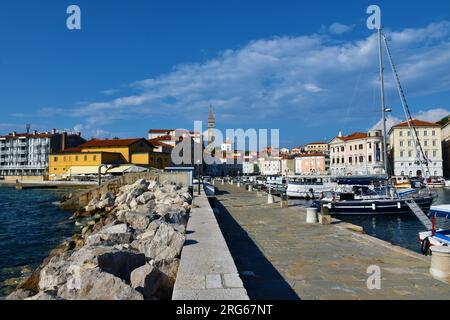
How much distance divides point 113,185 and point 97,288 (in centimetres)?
3283

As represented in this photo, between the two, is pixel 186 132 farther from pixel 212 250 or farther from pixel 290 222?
pixel 212 250

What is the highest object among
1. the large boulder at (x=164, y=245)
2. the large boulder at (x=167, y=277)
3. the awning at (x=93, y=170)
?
the awning at (x=93, y=170)

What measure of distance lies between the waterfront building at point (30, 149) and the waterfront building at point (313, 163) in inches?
2743

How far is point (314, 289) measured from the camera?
582 centimetres

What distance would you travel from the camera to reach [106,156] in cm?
7069

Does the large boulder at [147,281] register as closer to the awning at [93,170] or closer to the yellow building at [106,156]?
the awning at [93,170]

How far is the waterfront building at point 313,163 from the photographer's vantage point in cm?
11069

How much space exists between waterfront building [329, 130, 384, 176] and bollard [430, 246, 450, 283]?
7650 centimetres

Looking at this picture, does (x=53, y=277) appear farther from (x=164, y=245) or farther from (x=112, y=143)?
(x=112, y=143)

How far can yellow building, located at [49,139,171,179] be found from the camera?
234 feet

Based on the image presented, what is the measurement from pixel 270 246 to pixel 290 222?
455cm

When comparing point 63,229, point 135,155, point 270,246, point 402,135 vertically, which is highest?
point 402,135

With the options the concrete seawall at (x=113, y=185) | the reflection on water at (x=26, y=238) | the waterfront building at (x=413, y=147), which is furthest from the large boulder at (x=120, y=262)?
the waterfront building at (x=413, y=147)

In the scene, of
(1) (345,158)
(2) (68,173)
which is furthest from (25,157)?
(1) (345,158)
